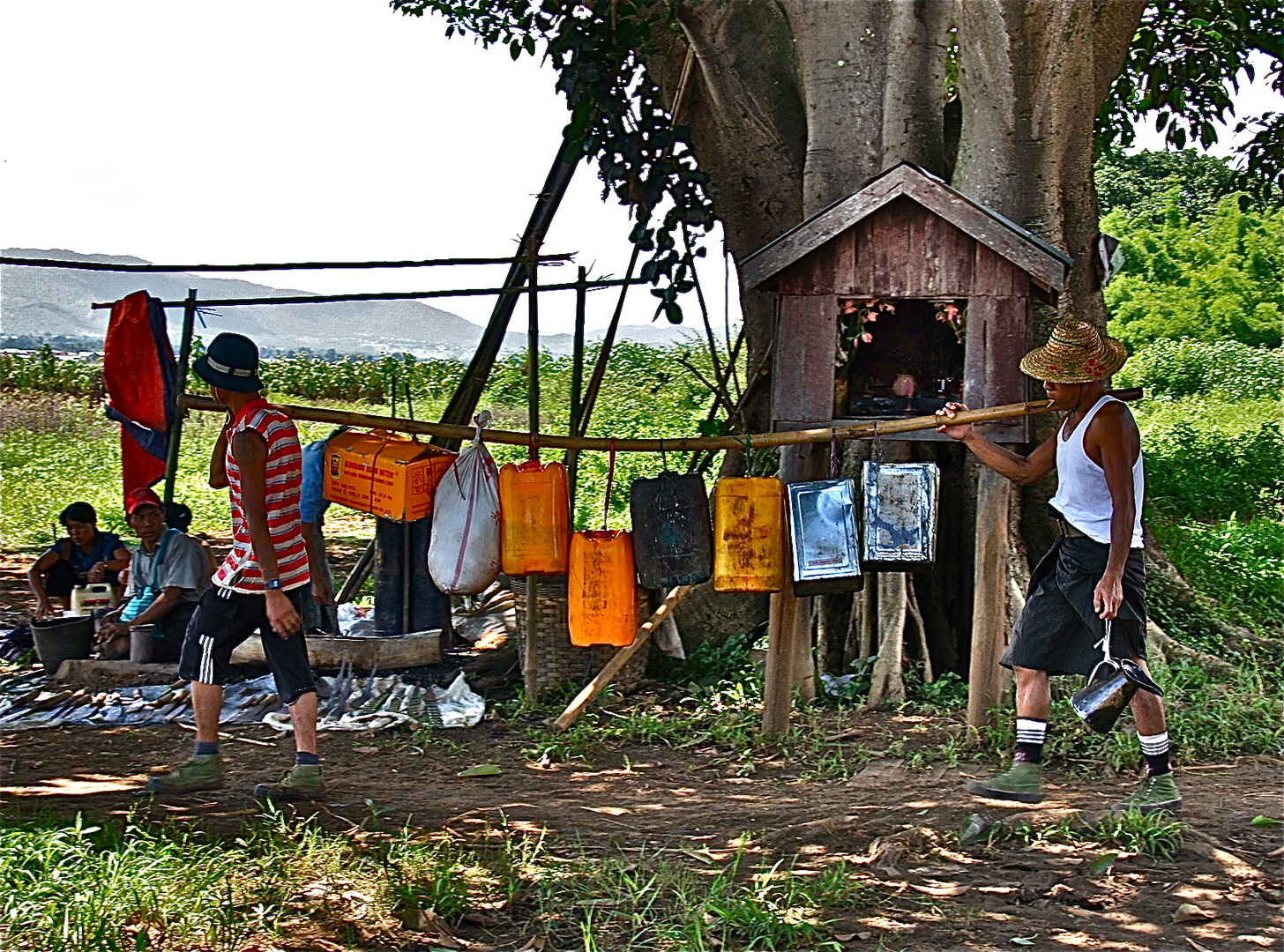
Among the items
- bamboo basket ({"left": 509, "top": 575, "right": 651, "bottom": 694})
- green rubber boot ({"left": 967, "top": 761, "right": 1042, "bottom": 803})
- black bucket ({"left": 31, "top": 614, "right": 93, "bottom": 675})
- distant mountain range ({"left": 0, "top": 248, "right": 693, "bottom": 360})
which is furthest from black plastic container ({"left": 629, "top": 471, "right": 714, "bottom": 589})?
distant mountain range ({"left": 0, "top": 248, "right": 693, "bottom": 360})

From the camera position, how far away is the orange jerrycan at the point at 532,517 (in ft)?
18.8

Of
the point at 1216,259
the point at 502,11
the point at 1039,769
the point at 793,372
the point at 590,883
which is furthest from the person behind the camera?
the point at 1216,259

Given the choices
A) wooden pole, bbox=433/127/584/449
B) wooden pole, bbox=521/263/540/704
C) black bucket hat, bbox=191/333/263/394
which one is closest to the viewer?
black bucket hat, bbox=191/333/263/394

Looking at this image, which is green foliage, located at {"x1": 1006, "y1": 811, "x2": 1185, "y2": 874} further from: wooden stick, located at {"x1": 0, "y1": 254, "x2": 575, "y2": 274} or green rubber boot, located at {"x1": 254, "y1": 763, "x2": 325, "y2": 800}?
wooden stick, located at {"x1": 0, "y1": 254, "x2": 575, "y2": 274}

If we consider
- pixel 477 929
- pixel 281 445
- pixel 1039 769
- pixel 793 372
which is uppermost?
pixel 793 372

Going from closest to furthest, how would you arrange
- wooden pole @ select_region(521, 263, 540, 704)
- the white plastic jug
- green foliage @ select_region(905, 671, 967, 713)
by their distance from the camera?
green foliage @ select_region(905, 671, 967, 713)
wooden pole @ select_region(521, 263, 540, 704)
the white plastic jug

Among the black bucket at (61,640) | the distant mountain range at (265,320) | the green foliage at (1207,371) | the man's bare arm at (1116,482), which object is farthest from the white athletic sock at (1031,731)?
the distant mountain range at (265,320)

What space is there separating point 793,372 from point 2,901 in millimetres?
3566

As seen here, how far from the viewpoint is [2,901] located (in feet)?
12.2

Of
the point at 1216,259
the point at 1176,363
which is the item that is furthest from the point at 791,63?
the point at 1216,259

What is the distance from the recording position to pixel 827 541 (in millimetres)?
5449

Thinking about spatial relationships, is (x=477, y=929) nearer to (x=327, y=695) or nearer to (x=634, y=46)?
(x=327, y=695)

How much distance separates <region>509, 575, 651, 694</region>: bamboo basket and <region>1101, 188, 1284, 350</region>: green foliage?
53.0ft

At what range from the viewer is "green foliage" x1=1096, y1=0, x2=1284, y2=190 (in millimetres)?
9305
